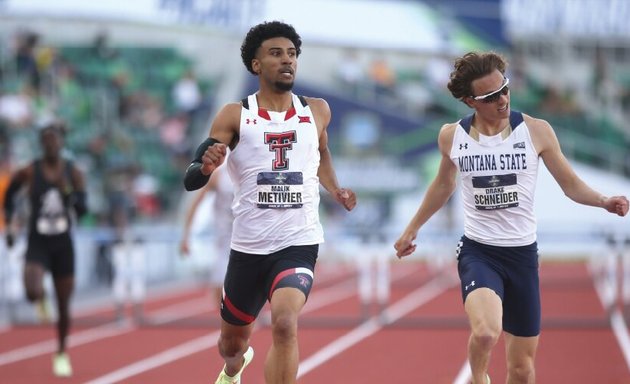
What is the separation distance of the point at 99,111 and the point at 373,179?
721 cm

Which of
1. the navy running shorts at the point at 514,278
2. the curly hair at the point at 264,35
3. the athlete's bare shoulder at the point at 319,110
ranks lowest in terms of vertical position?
the navy running shorts at the point at 514,278

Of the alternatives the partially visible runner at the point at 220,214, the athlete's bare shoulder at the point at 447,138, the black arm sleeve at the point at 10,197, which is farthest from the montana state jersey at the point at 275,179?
the partially visible runner at the point at 220,214

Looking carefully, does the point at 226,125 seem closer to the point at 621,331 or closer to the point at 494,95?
the point at 494,95

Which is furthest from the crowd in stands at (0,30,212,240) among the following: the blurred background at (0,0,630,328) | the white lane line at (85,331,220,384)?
the white lane line at (85,331,220,384)

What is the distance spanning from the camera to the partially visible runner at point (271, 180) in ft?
21.6

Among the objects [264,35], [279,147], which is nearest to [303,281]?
[279,147]

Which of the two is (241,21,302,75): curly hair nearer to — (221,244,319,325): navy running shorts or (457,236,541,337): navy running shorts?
(221,244,319,325): navy running shorts

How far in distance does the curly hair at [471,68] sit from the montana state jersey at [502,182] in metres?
0.26

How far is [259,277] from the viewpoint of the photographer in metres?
6.74

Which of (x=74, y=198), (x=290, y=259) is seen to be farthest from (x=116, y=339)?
(x=290, y=259)

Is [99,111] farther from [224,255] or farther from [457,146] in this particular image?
[457,146]

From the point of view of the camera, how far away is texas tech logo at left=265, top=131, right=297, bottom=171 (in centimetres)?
658

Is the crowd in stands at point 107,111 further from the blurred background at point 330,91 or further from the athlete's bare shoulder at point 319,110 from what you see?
the athlete's bare shoulder at point 319,110

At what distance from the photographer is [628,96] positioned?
31047 mm
